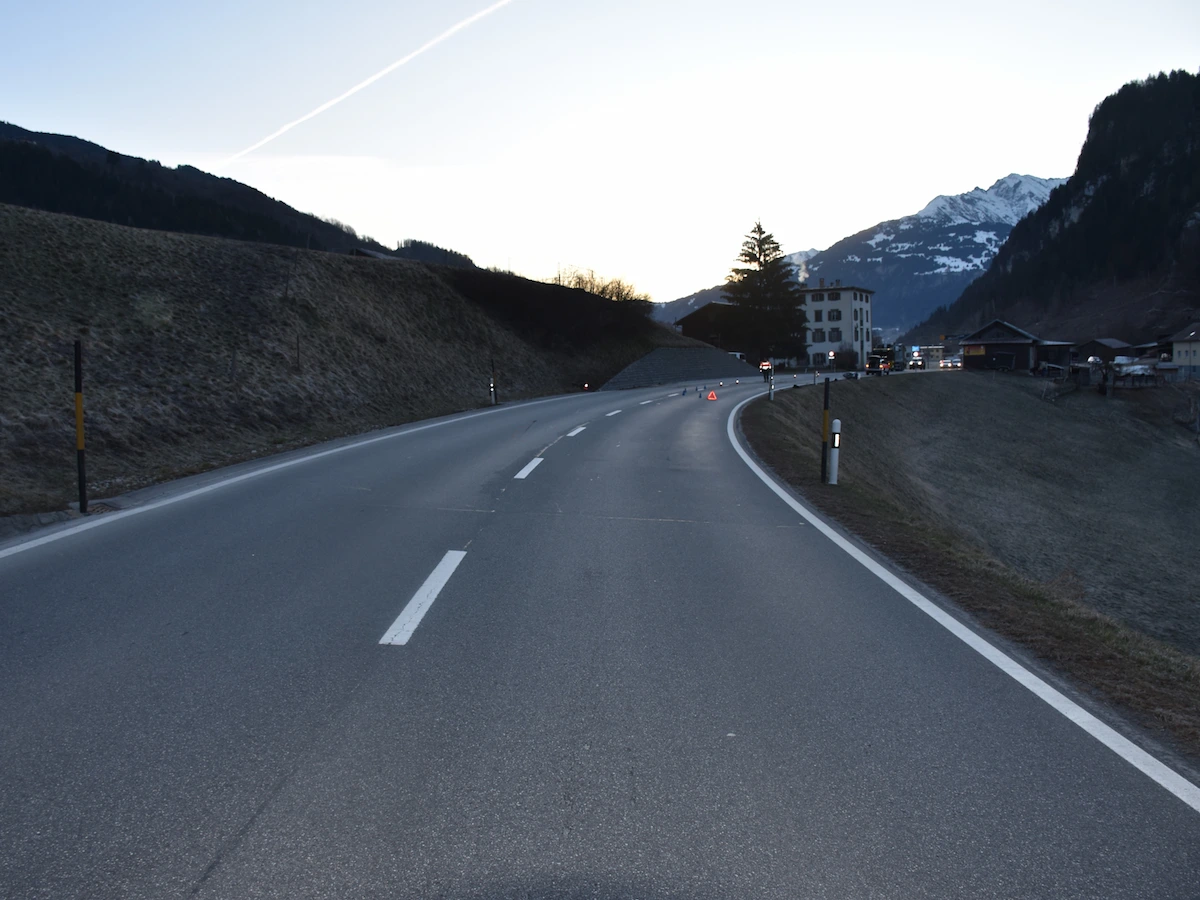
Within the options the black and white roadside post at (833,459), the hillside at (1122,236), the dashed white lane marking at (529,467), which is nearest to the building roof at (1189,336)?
the hillside at (1122,236)

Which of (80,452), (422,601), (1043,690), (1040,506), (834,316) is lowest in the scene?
(1040,506)

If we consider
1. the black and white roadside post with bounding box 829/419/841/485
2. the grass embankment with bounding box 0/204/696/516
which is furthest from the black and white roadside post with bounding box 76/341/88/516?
the black and white roadside post with bounding box 829/419/841/485

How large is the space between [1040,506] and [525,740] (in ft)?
101

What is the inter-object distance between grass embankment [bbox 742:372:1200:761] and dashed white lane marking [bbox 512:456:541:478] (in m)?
4.35

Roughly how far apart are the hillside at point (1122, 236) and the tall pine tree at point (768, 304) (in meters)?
78.9

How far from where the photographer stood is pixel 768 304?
82.6m

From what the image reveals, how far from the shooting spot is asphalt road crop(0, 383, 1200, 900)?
9.38ft

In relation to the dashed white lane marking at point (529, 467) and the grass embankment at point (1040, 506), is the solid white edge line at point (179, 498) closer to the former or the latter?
the dashed white lane marking at point (529, 467)

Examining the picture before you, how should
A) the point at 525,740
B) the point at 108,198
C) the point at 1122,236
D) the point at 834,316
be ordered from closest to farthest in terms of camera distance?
the point at 525,740 < the point at 108,198 < the point at 834,316 < the point at 1122,236

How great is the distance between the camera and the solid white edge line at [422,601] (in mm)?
5267

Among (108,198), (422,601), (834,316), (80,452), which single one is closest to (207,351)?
(80,452)

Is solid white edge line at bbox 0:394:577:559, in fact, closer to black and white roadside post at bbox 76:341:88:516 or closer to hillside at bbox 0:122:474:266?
black and white roadside post at bbox 76:341:88:516

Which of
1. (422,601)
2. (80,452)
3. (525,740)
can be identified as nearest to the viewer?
(525,740)

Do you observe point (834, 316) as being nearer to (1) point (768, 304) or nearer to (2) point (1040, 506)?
(1) point (768, 304)
